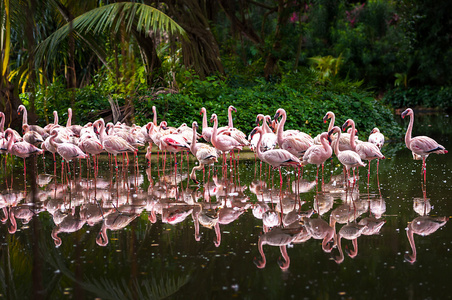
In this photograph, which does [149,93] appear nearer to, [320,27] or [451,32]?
[451,32]

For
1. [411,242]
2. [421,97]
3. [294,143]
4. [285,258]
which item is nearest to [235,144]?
[294,143]

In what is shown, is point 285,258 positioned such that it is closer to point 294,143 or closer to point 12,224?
point 12,224

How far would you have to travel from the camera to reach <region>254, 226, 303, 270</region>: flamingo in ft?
16.2

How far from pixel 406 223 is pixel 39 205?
4655 mm

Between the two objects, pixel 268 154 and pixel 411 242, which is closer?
pixel 411 242

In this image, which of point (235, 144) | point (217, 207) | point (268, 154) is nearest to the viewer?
point (217, 207)

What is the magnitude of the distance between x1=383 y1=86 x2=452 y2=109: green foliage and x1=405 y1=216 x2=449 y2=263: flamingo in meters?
26.4

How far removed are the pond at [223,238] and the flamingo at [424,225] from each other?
0.07 feet

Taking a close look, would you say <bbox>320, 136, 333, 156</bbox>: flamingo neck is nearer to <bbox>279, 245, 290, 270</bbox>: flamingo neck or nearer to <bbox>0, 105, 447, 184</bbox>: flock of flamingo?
<bbox>0, 105, 447, 184</bbox>: flock of flamingo

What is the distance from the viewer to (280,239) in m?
5.68

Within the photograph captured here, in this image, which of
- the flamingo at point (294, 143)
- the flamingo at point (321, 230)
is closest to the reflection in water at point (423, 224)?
the flamingo at point (321, 230)

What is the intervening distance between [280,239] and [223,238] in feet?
1.93

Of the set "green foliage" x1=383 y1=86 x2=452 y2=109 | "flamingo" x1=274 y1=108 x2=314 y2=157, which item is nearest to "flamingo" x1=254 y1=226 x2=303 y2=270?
"flamingo" x1=274 y1=108 x2=314 y2=157

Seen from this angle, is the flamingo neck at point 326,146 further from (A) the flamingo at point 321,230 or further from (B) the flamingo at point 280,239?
(B) the flamingo at point 280,239
